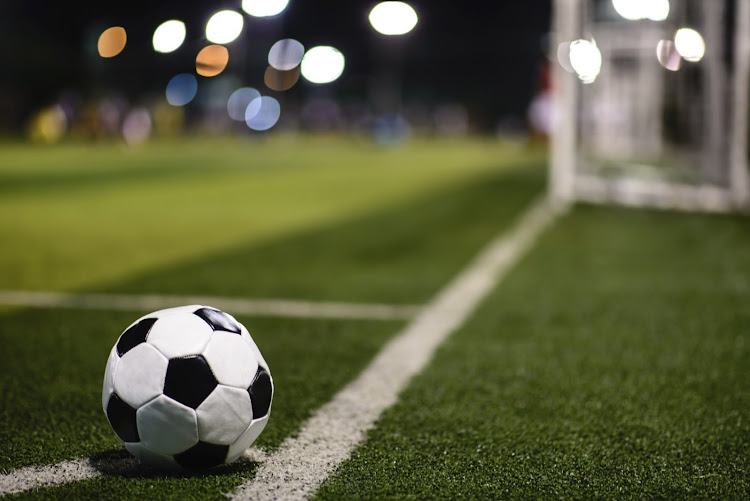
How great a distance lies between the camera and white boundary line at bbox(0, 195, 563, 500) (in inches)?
86.4

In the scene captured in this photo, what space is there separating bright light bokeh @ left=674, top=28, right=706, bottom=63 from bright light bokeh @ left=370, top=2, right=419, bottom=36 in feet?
13.8

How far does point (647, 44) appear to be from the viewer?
57.8ft

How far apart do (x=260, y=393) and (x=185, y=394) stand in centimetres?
23

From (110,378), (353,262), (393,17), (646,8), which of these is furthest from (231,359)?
(646,8)

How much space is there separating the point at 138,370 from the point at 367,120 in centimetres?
7170

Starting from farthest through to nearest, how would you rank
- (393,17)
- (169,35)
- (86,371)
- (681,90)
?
1. (681,90)
2. (393,17)
3. (169,35)
4. (86,371)

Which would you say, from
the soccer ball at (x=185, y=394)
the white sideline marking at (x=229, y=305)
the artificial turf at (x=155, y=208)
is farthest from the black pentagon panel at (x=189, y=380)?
the artificial turf at (x=155, y=208)

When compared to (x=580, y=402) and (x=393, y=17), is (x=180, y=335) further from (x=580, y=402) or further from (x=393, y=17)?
(x=393, y=17)

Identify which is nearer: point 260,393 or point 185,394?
point 185,394

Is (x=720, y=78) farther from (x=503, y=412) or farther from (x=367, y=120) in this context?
(x=367, y=120)

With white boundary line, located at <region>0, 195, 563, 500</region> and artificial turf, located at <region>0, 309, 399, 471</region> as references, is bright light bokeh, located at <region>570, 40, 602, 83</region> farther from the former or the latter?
artificial turf, located at <region>0, 309, 399, 471</region>

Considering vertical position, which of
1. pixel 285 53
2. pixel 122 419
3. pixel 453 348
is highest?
pixel 285 53

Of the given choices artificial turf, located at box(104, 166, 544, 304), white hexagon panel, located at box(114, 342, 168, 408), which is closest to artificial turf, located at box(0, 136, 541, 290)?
artificial turf, located at box(104, 166, 544, 304)

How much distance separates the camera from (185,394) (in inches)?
85.0
